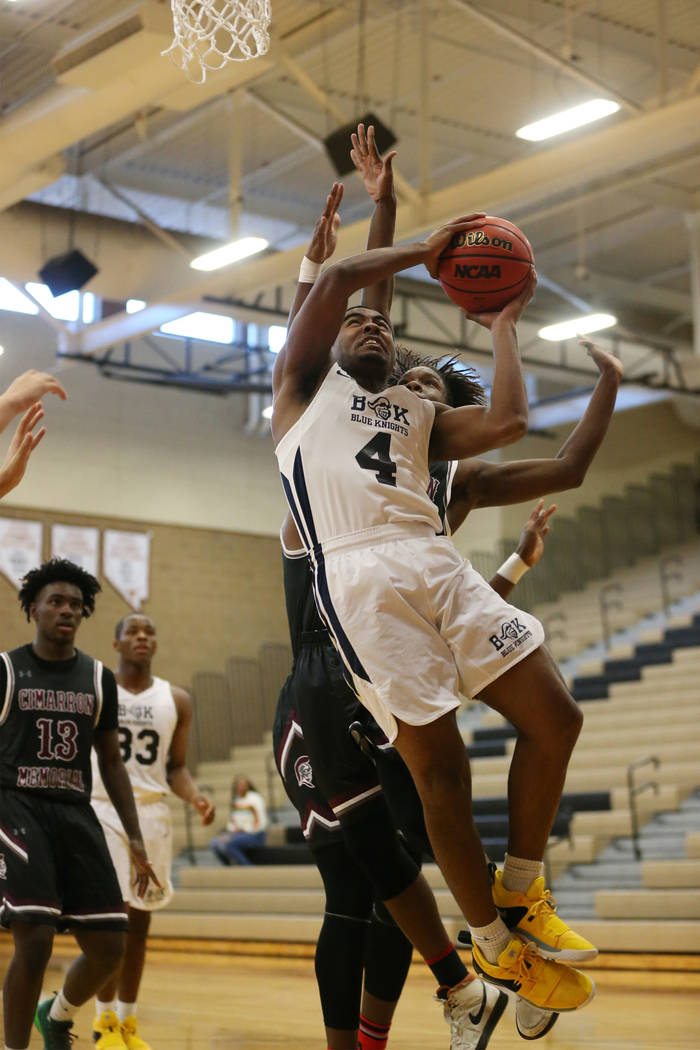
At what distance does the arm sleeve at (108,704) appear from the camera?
17.8 ft

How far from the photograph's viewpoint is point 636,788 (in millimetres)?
12523

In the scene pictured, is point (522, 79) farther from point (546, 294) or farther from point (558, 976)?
point (558, 976)

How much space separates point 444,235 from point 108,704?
8.50ft

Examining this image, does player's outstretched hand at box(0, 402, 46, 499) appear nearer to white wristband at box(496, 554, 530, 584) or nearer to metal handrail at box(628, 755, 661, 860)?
white wristband at box(496, 554, 530, 584)

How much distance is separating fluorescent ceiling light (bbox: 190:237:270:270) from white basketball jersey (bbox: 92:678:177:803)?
20.4ft

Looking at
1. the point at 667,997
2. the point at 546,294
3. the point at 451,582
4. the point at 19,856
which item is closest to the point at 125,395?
the point at 546,294

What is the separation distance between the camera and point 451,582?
3.59 metres

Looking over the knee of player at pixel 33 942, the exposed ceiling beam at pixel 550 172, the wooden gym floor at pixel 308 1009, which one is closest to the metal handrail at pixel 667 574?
the exposed ceiling beam at pixel 550 172

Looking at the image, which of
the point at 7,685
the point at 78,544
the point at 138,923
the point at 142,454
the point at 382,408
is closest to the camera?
the point at 382,408

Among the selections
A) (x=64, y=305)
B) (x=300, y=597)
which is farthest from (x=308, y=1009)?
(x=64, y=305)

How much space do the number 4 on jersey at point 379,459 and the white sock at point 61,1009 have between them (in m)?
2.94

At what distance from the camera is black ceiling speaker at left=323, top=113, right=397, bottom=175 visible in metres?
11.0

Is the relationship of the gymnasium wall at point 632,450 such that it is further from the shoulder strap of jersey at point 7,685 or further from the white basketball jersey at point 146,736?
the shoulder strap of jersey at point 7,685

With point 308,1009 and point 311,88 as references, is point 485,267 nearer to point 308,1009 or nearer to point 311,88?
point 308,1009
